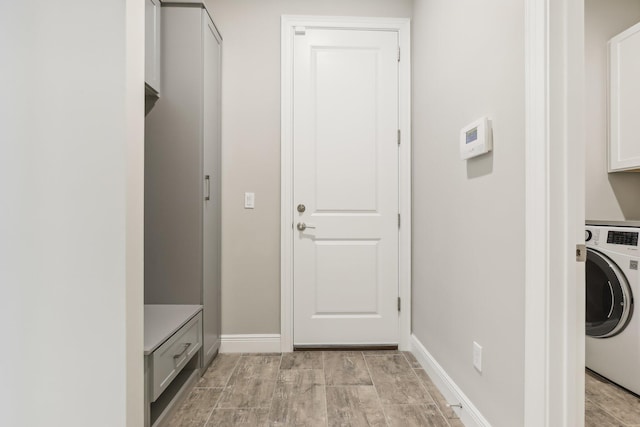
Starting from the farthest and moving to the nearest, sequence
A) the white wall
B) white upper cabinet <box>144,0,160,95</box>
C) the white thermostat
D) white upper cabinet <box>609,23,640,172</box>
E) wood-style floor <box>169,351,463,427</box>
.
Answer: white upper cabinet <box>609,23,640,172</box> → white upper cabinet <box>144,0,160,95</box> → wood-style floor <box>169,351,463,427</box> → the white thermostat → the white wall

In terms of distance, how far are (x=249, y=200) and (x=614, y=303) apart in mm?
2312

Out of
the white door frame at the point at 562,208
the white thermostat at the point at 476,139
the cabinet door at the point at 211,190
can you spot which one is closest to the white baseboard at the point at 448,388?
the white door frame at the point at 562,208

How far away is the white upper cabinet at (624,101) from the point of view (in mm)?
2316

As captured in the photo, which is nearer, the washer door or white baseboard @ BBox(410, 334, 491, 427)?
white baseboard @ BBox(410, 334, 491, 427)

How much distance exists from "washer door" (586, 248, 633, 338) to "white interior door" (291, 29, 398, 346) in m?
1.18

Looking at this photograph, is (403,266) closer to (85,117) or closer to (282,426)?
(282,426)

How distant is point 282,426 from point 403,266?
1.36m

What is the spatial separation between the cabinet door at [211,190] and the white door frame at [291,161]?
443 mm

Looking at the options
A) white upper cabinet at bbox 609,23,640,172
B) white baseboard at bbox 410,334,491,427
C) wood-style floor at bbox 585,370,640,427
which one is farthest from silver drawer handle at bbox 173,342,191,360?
white upper cabinet at bbox 609,23,640,172

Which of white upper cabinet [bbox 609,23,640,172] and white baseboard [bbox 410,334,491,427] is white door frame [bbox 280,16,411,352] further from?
white upper cabinet [bbox 609,23,640,172]

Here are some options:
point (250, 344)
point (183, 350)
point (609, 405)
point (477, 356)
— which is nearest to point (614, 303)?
point (609, 405)

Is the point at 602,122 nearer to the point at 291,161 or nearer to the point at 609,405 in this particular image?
the point at 609,405

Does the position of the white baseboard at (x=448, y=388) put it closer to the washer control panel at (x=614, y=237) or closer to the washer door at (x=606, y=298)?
the washer door at (x=606, y=298)

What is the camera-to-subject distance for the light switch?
2.58m
